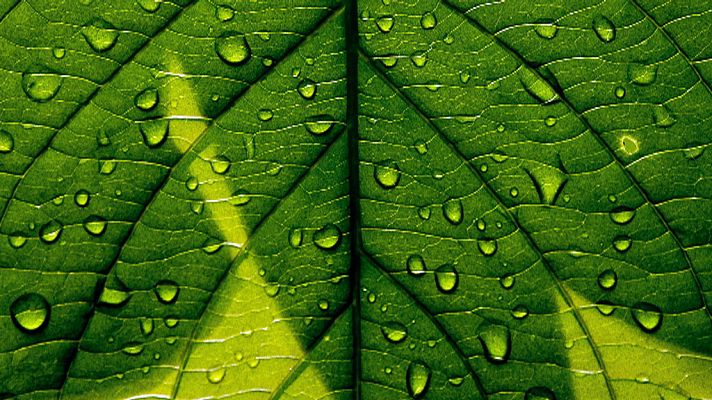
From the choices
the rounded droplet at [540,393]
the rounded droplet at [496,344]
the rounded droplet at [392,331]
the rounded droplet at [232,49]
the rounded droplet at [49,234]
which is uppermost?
the rounded droplet at [232,49]

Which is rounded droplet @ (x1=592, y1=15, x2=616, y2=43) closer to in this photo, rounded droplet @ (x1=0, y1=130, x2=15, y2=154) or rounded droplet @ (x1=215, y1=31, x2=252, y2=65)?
rounded droplet @ (x1=215, y1=31, x2=252, y2=65)

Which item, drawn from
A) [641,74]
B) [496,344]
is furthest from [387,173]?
[641,74]

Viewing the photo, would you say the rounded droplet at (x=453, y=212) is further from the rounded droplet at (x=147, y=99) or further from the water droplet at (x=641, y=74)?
the rounded droplet at (x=147, y=99)

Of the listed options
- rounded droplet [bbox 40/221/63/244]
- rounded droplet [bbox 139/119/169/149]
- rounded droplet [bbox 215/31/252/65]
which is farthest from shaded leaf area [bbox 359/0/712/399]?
rounded droplet [bbox 40/221/63/244]

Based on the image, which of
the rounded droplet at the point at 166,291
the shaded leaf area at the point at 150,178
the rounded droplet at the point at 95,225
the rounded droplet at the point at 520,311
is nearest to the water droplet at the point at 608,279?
the rounded droplet at the point at 520,311

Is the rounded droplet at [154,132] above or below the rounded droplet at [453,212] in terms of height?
above

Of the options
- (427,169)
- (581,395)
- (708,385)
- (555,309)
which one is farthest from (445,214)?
(708,385)

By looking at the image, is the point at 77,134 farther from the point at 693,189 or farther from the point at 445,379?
the point at 693,189
